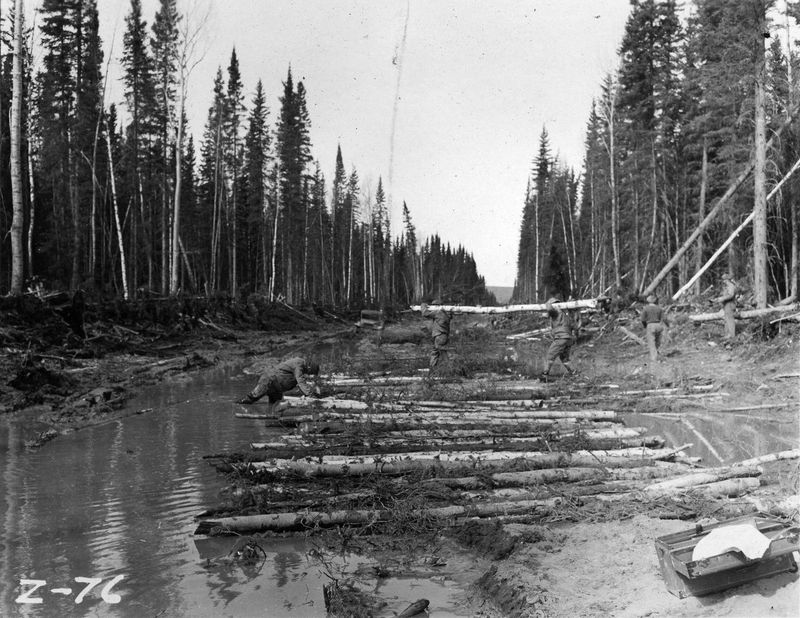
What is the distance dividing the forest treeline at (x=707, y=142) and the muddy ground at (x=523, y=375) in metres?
4.59

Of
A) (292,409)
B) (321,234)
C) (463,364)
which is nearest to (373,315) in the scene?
(321,234)

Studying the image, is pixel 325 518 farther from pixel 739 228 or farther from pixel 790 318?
pixel 739 228

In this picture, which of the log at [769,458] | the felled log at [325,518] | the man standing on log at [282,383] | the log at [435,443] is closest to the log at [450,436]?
Result: the log at [435,443]

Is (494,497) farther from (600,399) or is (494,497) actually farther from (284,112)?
(284,112)

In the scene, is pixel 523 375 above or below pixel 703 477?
above

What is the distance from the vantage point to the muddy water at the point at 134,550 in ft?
13.9

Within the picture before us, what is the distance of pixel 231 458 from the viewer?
7.51m

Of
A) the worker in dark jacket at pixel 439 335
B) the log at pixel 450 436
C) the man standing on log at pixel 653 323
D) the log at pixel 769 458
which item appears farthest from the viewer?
the worker in dark jacket at pixel 439 335

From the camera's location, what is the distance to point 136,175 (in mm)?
33688

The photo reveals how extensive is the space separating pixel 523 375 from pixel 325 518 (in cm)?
1052

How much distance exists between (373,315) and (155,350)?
2574 centimetres

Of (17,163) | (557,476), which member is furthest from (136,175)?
(557,476)

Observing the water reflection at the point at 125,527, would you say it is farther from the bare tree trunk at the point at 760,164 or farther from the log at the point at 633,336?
the bare tree trunk at the point at 760,164

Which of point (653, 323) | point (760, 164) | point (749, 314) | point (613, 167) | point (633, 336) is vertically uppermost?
point (613, 167)
